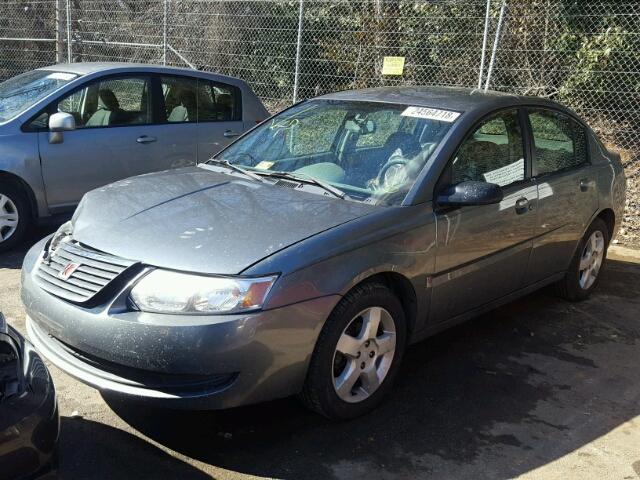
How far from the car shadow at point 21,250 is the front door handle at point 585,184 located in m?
4.39

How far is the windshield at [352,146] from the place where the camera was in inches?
157

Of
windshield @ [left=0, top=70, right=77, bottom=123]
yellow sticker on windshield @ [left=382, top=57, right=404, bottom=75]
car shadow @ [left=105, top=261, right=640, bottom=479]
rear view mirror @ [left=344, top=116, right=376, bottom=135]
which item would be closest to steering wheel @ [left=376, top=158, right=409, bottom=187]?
rear view mirror @ [left=344, top=116, right=376, bottom=135]

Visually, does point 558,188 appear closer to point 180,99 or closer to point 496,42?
point 180,99

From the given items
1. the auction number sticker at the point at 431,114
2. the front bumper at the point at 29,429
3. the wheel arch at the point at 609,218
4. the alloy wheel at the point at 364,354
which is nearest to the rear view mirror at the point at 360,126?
the auction number sticker at the point at 431,114

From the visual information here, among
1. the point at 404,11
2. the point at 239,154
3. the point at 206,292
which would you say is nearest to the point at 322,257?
the point at 206,292

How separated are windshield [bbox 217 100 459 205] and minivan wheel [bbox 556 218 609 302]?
5.93 feet

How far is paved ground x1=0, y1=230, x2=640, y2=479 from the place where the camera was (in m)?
3.20

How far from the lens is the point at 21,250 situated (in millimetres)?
6188

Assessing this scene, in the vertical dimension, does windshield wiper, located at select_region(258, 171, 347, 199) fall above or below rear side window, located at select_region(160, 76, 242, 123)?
below

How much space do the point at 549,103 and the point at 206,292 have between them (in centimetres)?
322

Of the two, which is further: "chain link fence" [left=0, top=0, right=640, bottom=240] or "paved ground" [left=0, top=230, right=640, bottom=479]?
"chain link fence" [left=0, top=0, right=640, bottom=240]

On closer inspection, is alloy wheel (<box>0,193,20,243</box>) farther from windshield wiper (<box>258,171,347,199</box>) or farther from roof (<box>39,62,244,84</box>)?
windshield wiper (<box>258,171,347,199</box>)

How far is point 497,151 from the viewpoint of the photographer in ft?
14.7

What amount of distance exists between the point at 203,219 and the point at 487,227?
1705mm
